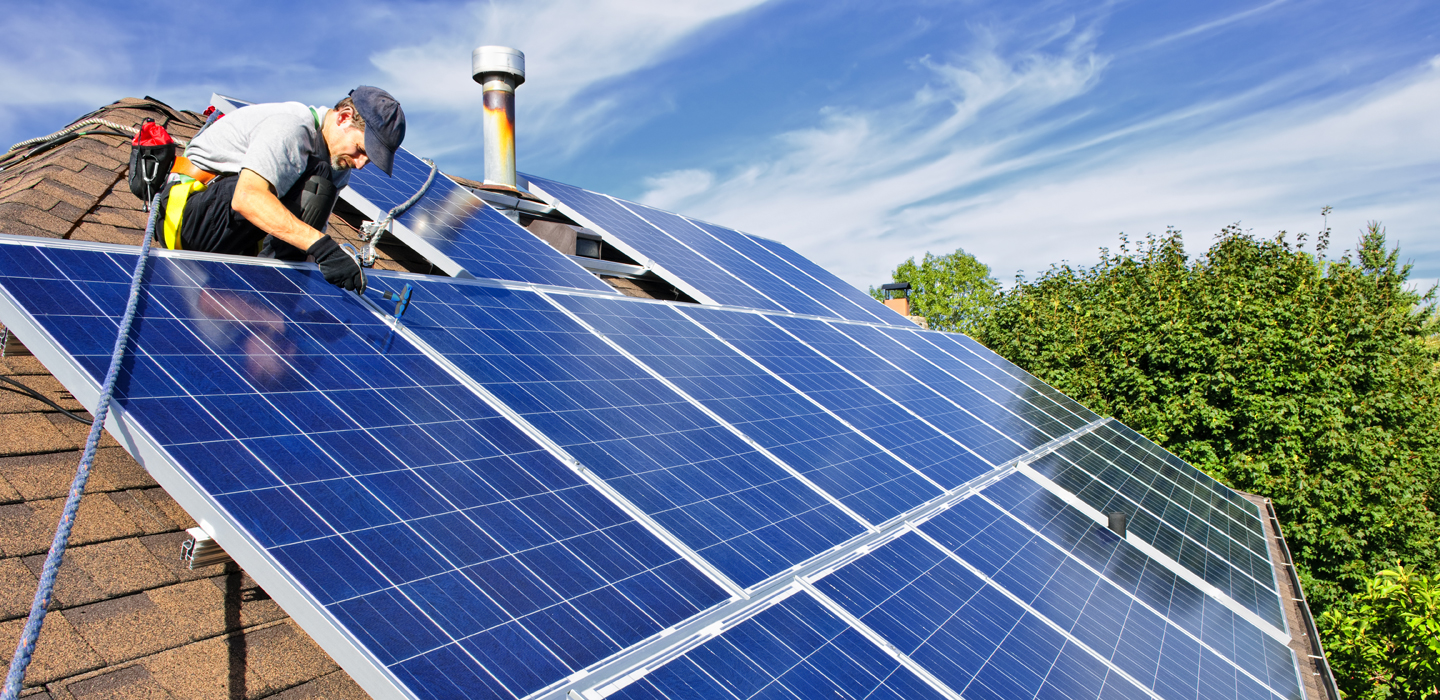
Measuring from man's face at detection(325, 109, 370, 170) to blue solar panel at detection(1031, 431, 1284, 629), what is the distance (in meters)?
6.44

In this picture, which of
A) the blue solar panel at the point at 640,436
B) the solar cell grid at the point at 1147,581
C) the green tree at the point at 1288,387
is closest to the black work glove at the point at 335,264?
the blue solar panel at the point at 640,436

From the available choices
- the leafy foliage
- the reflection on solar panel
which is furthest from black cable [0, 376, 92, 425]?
the leafy foliage

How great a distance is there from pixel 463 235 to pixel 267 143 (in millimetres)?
2975

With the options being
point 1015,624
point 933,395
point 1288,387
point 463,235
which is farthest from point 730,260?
point 1288,387

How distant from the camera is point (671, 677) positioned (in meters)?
2.89

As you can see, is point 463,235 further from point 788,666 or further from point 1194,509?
point 1194,509

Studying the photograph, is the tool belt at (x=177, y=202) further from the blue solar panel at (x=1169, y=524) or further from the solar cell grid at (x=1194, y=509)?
the solar cell grid at (x=1194, y=509)

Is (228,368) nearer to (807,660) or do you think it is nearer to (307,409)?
(307,409)

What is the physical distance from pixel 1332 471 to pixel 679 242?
2042 centimetres

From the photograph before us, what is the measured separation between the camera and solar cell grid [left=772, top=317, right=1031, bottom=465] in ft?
26.0

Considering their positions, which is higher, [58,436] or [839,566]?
[58,436]

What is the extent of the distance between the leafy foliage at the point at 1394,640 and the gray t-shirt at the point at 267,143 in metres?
13.2

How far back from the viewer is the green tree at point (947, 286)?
3024 inches

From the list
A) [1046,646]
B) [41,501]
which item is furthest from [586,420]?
[1046,646]
